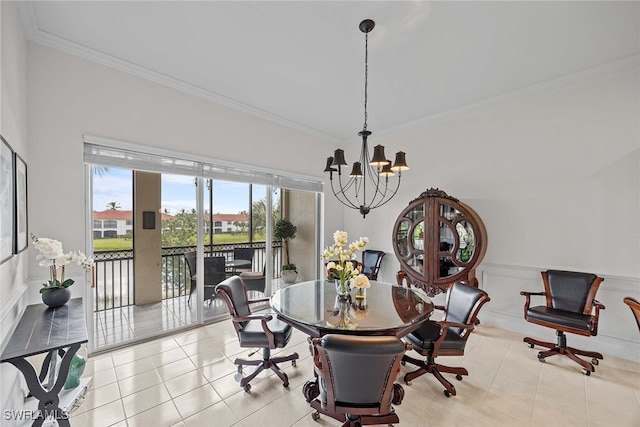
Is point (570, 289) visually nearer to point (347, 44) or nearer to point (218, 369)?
point (347, 44)

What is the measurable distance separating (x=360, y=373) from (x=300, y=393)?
3.56 ft

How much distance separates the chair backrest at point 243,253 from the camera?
4.43 metres

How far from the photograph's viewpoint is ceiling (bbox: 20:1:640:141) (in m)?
2.08

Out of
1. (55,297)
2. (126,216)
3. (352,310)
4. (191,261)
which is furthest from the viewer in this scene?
(191,261)

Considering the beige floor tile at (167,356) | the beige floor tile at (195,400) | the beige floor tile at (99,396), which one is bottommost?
the beige floor tile at (167,356)

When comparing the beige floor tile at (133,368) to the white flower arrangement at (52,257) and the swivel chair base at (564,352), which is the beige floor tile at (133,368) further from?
the swivel chair base at (564,352)

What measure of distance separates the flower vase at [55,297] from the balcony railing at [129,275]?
1.65m

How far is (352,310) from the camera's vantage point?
218 centimetres

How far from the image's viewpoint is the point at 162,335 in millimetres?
3223

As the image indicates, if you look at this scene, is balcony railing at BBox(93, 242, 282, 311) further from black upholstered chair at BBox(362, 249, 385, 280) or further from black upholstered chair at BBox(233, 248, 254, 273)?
black upholstered chair at BBox(362, 249, 385, 280)

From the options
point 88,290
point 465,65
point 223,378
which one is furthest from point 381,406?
point 465,65

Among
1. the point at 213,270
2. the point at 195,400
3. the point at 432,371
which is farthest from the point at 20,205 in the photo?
the point at 432,371

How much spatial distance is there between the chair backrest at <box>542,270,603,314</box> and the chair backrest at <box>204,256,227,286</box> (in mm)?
4234

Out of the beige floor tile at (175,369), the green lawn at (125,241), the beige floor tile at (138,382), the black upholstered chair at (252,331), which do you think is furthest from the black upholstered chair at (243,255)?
the beige floor tile at (138,382)
